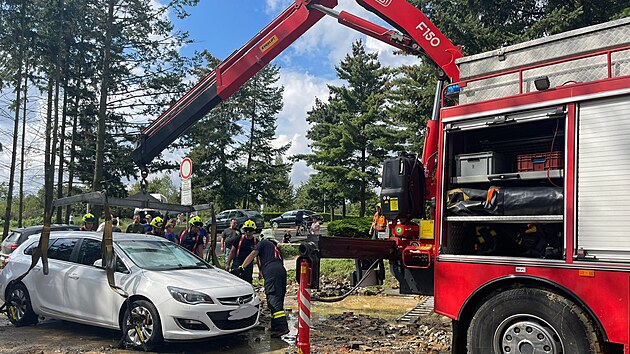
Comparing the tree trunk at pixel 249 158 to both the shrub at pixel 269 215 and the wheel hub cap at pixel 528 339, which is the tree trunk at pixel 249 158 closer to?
the shrub at pixel 269 215

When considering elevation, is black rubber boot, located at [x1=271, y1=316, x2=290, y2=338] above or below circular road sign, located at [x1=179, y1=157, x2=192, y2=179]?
below

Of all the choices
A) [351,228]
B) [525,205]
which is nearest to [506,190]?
[525,205]

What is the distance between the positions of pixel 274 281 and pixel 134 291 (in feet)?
6.67

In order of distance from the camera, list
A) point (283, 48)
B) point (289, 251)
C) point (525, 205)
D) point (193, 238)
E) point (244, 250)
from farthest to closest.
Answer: point (289, 251) → point (193, 238) → point (283, 48) → point (244, 250) → point (525, 205)

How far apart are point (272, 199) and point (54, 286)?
3293 cm

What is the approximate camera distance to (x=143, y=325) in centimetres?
658

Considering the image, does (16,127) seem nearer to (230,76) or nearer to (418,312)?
(230,76)

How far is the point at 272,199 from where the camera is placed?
133ft

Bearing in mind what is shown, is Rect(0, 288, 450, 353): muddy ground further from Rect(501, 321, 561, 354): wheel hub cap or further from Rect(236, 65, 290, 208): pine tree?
Rect(236, 65, 290, 208): pine tree

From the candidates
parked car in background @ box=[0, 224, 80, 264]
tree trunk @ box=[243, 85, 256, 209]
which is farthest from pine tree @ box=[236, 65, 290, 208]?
parked car in background @ box=[0, 224, 80, 264]

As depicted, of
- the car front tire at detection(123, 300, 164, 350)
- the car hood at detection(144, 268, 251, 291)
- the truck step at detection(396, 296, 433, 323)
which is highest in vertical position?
the car hood at detection(144, 268, 251, 291)

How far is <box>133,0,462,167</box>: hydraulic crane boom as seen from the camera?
7617 mm

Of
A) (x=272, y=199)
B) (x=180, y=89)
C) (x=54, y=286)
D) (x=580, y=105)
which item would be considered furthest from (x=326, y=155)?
(x=580, y=105)

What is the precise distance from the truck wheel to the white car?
10.1ft
